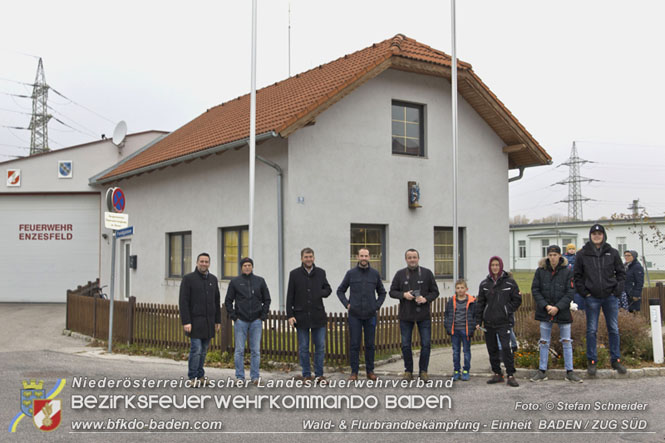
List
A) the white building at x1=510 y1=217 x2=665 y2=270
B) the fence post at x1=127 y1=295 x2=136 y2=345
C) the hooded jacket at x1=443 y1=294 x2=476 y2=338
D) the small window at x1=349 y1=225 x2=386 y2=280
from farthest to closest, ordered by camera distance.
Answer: the white building at x1=510 y1=217 x2=665 y2=270 → the small window at x1=349 y1=225 x2=386 y2=280 → the fence post at x1=127 y1=295 x2=136 y2=345 → the hooded jacket at x1=443 y1=294 x2=476 y2=338

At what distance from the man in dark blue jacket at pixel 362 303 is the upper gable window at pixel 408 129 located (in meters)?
6.27

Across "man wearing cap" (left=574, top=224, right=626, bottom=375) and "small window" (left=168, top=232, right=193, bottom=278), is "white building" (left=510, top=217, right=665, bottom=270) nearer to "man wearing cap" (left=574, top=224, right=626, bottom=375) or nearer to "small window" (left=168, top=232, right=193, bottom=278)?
"small window" (left=168, top=232, right=193, bottom=278)

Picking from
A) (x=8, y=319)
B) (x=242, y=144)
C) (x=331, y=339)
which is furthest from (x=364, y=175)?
(x=8, y=319)

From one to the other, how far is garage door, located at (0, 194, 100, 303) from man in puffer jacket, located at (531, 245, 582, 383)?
61.2 feet

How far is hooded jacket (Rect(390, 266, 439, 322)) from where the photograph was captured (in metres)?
8.78

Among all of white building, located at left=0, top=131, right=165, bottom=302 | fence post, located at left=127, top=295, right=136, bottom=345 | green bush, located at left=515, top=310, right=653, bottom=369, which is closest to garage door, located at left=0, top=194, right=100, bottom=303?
white building, located at left=0, top=131, right=165, bottom=302

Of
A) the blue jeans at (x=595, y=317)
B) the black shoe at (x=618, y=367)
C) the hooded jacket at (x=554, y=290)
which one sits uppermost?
the hooded jacket at (x=554, y=290)

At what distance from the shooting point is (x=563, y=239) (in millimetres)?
54312

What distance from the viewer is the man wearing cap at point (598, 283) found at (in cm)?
870

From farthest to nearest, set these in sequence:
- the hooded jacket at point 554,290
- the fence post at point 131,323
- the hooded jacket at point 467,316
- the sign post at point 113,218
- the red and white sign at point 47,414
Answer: the fence post at point 131,323
the sign post at point 113,218
the hooded jacket at point 467,316
the hooded jacket at point 554,290
the red and white sign at point 47,414

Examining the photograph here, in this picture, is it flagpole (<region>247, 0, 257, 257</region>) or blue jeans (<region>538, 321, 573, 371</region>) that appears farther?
flagpole (<region>247, 0, 257, 257</region>)

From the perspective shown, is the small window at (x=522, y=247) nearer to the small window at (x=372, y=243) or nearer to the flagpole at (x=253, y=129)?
the small window at (x=372, y=243)

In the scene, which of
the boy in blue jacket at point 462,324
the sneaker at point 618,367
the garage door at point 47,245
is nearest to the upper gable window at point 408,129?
the boy in blue jacket at point 462,324

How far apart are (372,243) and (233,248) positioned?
332 cm
